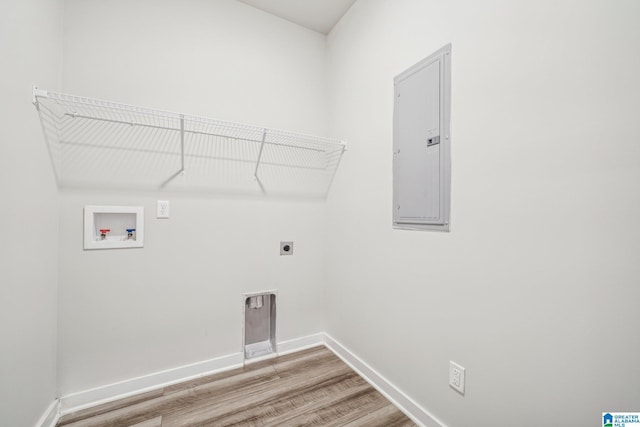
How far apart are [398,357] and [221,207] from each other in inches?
60.6

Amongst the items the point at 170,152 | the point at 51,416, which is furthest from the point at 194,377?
the point at 170,152

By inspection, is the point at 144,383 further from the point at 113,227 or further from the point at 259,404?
the point at 113,227

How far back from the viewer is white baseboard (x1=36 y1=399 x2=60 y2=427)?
1297 mm

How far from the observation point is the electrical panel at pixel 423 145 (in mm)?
1288

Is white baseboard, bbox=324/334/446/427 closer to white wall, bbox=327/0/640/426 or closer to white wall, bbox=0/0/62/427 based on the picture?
white wall, bbox=327/0/640/426

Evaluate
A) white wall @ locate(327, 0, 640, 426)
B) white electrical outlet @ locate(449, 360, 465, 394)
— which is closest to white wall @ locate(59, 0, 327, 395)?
white wall @ locate(327, 0, 640, 426)

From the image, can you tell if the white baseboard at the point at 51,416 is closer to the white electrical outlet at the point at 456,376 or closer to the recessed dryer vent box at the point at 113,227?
the recessed dryer vent box at the point at 113,227

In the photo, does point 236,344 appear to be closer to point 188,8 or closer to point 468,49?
point 468,49

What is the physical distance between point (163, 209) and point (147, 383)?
3.66ft

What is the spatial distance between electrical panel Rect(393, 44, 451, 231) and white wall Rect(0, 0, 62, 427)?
181 centimetres

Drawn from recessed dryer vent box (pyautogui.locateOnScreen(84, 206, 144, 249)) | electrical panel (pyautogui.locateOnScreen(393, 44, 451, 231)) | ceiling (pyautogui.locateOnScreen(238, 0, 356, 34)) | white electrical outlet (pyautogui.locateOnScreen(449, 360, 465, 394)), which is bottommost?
white electrical outlet (pyautogui.locateOnScreen(449, 360, 465, 394))

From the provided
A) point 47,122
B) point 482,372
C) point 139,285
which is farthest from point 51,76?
point 482,372

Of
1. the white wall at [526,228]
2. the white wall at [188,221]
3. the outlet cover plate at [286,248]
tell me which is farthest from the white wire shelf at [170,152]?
the white wall at [526,228]

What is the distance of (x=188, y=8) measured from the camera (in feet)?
5.82
